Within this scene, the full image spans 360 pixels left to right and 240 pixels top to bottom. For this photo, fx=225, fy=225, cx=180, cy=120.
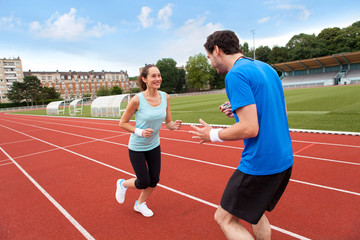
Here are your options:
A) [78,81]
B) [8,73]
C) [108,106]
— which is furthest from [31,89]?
[78,81]

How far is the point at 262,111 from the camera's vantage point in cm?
158

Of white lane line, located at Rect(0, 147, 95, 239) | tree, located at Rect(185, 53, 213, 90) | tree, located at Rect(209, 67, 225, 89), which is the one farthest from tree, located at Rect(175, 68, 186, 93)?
white lane line, located at Rect(0, 147, 95, 239)

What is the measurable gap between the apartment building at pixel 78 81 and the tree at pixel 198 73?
180ft

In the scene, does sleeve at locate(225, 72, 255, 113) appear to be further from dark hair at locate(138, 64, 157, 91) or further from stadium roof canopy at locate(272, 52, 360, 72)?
stadium roof canopy at locate(272, 52, 360, 72)

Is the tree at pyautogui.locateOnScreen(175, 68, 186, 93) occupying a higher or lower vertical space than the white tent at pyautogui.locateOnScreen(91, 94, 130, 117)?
higher

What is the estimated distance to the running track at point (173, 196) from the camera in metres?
3.04

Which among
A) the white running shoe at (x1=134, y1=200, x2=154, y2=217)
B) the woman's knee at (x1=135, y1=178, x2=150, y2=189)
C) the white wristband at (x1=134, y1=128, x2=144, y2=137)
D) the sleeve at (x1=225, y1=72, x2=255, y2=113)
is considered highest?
the sleeve at (x1=225, y1=72, x2=255, y2=113)

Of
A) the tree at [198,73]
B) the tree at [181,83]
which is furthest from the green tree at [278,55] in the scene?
the tree at [181,83]

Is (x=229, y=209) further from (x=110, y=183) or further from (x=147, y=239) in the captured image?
(x=110, y=183)

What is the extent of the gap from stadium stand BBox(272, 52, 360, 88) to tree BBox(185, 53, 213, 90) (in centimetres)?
2272

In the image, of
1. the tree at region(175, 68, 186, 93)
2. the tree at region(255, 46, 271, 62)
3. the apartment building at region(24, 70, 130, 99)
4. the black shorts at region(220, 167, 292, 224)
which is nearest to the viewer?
the black shorts at region(220, 167, 292, 224)

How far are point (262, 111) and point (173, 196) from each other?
2922mm

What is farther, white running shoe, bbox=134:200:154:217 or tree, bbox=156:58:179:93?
tree, bbox=156:58:179:93

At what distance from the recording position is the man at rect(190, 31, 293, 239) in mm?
1524
